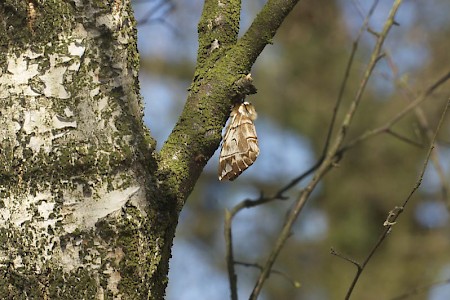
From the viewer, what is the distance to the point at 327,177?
26.1 feet

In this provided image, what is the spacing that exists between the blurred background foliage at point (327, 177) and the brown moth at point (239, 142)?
532cm

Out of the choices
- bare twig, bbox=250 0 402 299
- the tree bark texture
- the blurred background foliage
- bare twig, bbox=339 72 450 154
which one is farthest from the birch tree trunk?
the blurred background foliage

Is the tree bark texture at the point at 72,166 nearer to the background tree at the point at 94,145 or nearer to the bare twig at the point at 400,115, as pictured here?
the background tree at the point at 94,145

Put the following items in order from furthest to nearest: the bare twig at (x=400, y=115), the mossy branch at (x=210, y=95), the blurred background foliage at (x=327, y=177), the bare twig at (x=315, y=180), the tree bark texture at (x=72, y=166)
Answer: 1. the blurred background foliage at (x=327, y=177)
2. the bare twig at (x=400, y=115)
3. the bare twig at (x=315, y=180)
4. the mossy branch at (x=210, y=95)
5. the tree bark texture at (x=72, y=166)

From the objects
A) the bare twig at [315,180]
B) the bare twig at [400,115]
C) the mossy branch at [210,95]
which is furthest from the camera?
the bare twig at [400,115]

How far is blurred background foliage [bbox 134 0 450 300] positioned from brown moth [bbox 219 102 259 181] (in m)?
5.32

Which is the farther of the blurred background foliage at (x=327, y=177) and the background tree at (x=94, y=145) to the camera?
the blurred background foliage at (x=327, y=177)

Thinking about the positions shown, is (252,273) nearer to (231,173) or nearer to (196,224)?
(196,224)

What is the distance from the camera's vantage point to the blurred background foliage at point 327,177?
724 centimetres

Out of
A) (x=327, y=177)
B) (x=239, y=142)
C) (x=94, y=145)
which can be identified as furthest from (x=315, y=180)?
(x=327, y=177)

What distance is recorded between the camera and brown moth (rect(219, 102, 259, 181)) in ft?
4.83

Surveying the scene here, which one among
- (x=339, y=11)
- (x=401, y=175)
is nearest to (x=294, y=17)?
(x=339, y=11)

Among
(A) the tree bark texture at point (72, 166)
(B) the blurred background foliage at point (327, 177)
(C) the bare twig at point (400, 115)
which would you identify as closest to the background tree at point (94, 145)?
(A) the tree bark texture at point (72, 166)

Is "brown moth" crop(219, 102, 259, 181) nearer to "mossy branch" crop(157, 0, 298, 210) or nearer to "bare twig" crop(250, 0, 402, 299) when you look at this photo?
"mossy branch" crop(157, 0, 298, 210)
